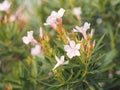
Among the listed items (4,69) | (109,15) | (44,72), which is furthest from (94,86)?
(4,69)

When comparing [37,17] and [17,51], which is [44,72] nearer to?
[17,51]

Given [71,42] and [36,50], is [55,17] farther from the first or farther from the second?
[36,50]

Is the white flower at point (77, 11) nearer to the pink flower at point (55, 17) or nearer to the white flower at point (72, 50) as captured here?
the pink flower at point (55, 17)

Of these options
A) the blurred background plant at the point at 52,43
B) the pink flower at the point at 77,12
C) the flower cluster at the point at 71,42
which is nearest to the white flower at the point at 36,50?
the blurred background plant at the point at 52,43

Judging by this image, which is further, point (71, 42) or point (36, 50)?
point (36, 50)

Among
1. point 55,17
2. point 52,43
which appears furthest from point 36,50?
point 55,17

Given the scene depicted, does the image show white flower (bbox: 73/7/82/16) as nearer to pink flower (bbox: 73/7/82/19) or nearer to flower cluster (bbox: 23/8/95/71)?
pink flower (bbox: 73/7/82/19)

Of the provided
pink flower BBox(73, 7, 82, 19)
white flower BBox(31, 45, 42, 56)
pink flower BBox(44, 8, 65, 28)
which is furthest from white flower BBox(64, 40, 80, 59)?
pink flower BBox(73, 7, 82, 19)

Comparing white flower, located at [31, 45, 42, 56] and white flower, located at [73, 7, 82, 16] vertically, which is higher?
white flower, located at [73, 7, 82, 16]
